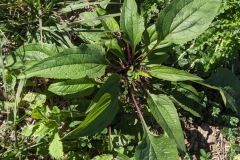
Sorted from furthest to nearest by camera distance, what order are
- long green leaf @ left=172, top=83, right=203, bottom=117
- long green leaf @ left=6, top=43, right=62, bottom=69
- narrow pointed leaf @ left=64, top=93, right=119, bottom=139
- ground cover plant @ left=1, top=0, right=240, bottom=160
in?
1. long green leaf @ left=172, top=83, right=203, bottom=117
2. long green leaf @ left=6, top=43, right=62, bottom=69
3. ground cover plant @ left=1, top=0, right=240, bottom=160
4. narrow pointed leaf @ left=64, top=93, right=119, bottom=139

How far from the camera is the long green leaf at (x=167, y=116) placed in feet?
7.83

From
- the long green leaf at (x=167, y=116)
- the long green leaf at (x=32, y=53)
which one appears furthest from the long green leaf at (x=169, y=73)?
the long green leaf at (x=32, y=53)

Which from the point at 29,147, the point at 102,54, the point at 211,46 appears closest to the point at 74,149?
the point at 29,147

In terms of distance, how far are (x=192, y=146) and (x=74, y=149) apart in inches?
32.4

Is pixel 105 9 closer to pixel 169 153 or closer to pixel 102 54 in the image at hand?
pixel 102 54

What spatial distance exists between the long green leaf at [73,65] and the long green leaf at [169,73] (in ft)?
1.04

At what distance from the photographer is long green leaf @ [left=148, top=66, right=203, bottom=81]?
2355 mm

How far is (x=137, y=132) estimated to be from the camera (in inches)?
107

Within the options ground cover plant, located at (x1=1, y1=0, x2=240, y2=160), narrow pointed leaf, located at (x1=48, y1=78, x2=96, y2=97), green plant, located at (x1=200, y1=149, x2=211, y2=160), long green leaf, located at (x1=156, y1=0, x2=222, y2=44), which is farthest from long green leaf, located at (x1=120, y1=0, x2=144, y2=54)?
green plant, located at (x1=200, y1=149, x2=211, y2=160)

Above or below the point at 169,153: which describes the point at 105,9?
above

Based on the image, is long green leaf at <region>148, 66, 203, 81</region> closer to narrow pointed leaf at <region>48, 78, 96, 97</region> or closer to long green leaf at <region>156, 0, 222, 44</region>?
long green leaf at <region>156, 0, 222, 44</region>

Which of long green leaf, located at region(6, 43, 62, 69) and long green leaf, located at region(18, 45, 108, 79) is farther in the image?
Result: long green leaf, located at region(6, 43, 62, 69)

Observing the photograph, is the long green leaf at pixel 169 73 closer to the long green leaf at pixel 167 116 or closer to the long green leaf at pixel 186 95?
the long green leaf at pixel 167 116

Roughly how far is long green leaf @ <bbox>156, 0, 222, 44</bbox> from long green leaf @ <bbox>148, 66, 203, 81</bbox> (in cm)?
18
